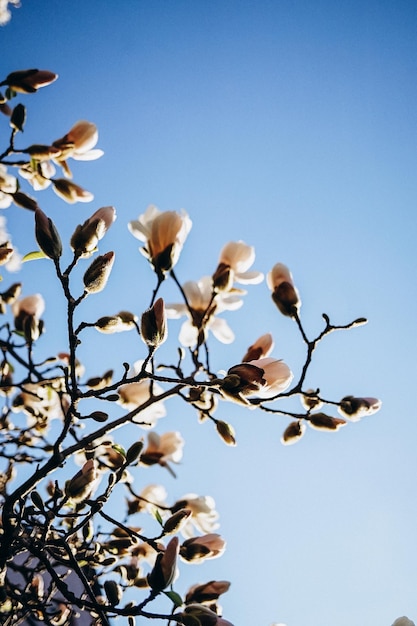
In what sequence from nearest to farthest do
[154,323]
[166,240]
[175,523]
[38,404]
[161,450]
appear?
[154,323] < [175,523] < [166,240] < [161,450] < [38,404]

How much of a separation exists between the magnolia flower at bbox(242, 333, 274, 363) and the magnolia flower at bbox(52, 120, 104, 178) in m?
0.86

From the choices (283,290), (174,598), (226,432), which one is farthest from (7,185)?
(174,598)

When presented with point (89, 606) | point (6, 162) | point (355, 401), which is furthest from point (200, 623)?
point (6, 162)

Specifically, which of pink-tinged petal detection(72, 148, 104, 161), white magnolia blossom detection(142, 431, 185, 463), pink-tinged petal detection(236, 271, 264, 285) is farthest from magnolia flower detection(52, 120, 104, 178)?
white magnolia blossom detection(142, 431, 185, 463)

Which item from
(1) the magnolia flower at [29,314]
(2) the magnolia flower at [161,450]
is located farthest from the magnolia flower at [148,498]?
(1) the magnolia flower at [29,314]

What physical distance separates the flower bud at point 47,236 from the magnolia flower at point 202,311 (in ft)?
1.55

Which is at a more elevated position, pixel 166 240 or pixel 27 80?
pixel 27 80

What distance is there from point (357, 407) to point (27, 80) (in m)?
1.45

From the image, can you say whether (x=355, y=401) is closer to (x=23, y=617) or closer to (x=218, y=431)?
(x=218, y=431)

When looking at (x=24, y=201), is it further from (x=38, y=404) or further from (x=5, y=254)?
(x=38, y=404)

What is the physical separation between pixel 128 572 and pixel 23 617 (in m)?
0.35

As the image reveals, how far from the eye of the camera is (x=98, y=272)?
1.05m

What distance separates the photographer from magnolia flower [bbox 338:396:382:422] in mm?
1350

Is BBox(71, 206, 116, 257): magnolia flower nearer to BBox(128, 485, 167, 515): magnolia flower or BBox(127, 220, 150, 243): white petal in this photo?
BBox(127, 220, 150, 243): white petal
